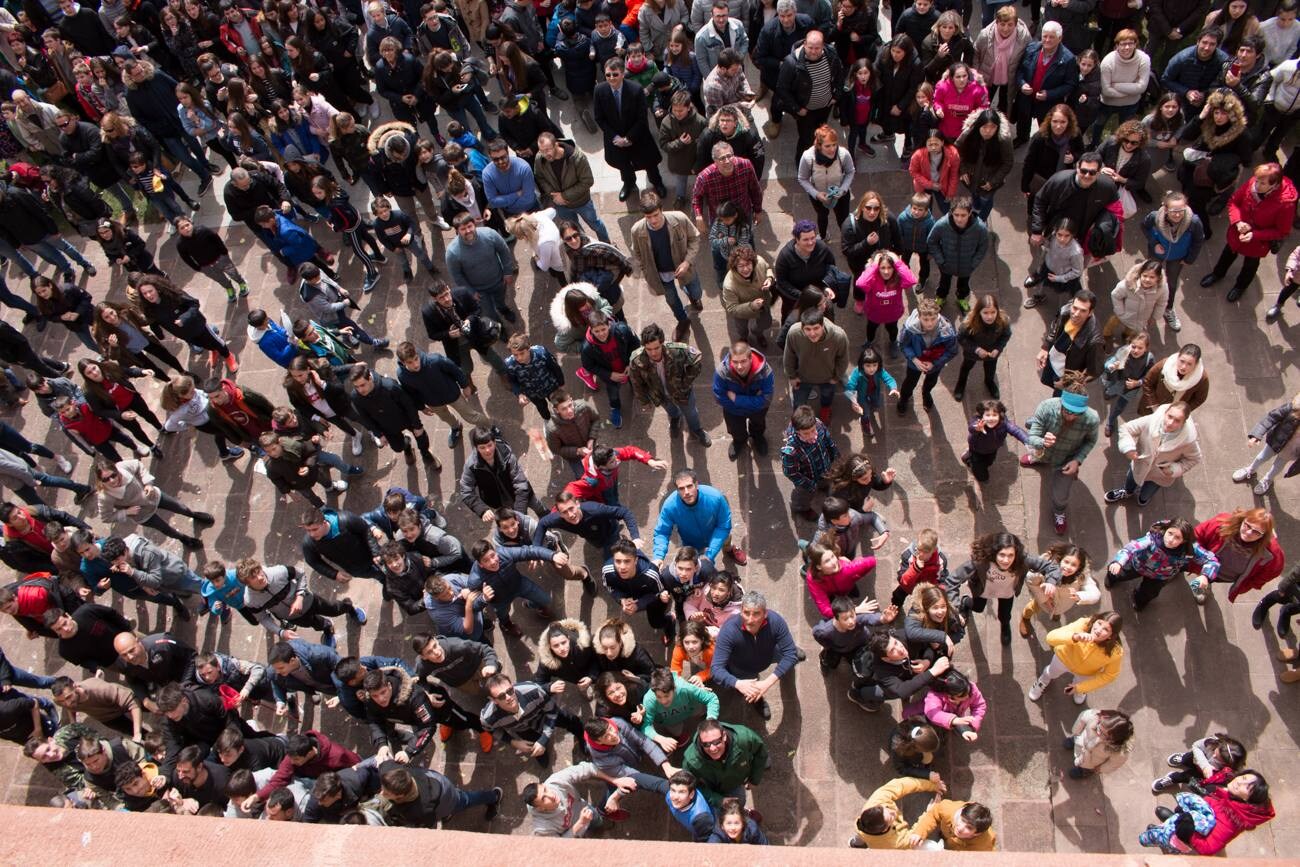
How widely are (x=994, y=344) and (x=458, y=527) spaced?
16.9 ft

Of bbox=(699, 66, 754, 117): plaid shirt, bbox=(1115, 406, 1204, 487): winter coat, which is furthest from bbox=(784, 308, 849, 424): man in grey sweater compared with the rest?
bbox=(699, 66, 754, 117): plaid shirt

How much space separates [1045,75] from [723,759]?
776cm

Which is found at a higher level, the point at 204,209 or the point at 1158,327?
the point at 204,209

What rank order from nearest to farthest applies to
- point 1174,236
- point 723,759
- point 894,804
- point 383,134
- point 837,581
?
point 894,804 < point 723,759 < point 837,581 < point 1174,236 < point 383,134

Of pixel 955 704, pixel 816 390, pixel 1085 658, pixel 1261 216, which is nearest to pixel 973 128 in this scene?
pixel 1261 216

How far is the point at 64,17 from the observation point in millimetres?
14016

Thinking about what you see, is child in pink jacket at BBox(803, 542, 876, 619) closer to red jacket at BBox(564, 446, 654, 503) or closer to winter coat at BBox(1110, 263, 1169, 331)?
red jacket at BBox(564, 446, 654, 503)

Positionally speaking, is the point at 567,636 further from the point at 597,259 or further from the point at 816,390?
the point at 597,259

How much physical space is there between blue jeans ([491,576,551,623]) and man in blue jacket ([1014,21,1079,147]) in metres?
7.17

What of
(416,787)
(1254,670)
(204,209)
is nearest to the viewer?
(416,787)

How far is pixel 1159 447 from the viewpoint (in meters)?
7.53

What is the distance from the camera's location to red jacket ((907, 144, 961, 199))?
951 cm

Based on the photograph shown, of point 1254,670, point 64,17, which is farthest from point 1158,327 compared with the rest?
point 64,17

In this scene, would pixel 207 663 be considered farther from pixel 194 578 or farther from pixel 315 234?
pixel 315 234
